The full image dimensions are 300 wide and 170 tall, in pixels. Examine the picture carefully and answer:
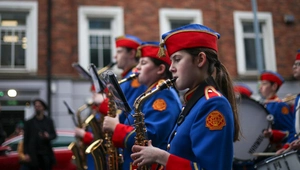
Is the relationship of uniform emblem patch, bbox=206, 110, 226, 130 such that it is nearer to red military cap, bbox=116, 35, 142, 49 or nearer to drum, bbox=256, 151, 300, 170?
drum, bbox=256, 151, 300, 170

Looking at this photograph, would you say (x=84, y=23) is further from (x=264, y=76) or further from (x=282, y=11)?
(x=264, y=76)

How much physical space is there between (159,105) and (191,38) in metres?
1.03

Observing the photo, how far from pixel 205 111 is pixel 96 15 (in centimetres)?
1194

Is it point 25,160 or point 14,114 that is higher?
point 14,114

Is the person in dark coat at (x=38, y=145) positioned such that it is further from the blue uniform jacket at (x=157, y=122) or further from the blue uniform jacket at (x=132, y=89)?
the blue uniform jacket at (x=157, y=122)

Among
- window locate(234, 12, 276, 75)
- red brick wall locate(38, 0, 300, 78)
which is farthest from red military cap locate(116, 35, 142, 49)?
window locate(234, 12, 276, 75)

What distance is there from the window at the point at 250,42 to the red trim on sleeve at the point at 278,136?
9.52 m

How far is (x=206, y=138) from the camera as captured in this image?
2.38 meters

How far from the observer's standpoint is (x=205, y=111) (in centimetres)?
247

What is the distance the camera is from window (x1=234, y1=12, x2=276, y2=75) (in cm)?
1484

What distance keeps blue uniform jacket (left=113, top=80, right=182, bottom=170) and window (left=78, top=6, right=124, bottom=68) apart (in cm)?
1023

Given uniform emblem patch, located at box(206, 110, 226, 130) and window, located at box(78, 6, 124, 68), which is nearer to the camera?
uniform emblem patch, located at box(206, 110, 226, 130)

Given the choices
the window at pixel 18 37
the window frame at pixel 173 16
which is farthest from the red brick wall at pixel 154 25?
the window at pixel 18 37

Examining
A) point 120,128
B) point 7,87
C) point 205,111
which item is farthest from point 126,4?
point 205,111
